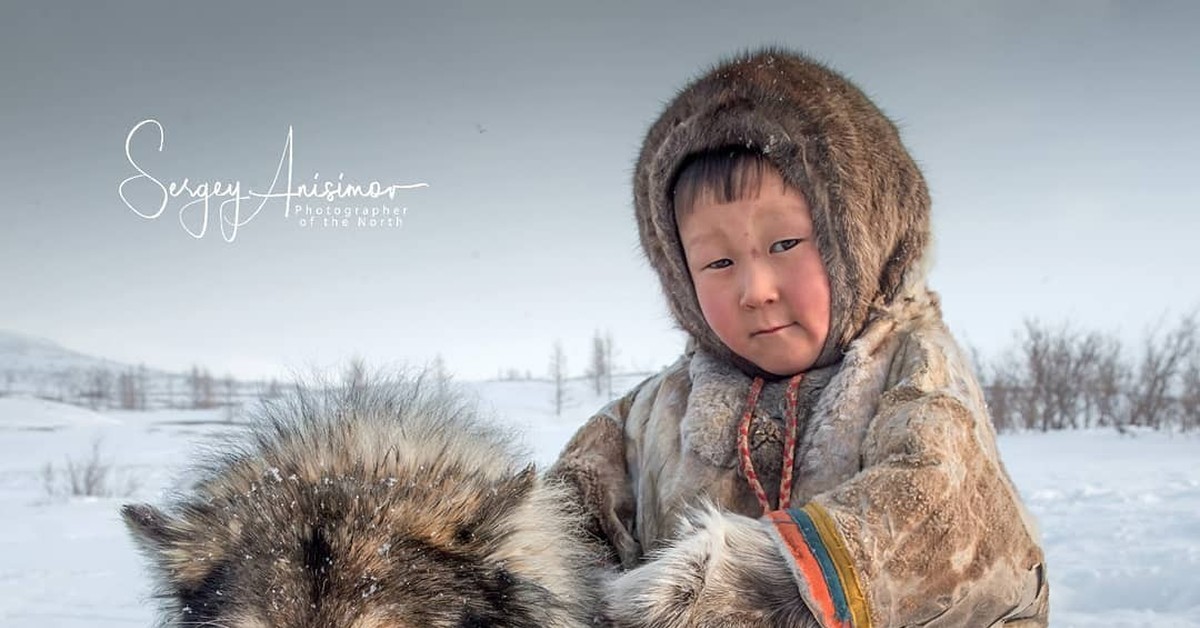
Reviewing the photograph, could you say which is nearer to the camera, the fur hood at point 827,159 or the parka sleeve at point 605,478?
the fur hood at point 827,159

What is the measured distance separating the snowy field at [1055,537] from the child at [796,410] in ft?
A: 1.92

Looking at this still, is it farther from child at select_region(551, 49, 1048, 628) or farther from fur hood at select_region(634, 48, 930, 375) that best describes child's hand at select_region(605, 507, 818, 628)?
fur hood at select_region(634, 48, 930, 375)

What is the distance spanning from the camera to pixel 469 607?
1.51 metres

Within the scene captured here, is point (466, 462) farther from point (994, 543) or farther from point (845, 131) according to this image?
point (845, 131)

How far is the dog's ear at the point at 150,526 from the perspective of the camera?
1.70m

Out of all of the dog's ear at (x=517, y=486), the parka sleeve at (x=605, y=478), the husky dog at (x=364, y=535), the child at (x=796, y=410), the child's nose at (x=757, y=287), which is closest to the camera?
the husky dog at (x=364, y=535)

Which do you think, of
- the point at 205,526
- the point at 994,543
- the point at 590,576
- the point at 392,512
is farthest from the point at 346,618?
the point at 994,543

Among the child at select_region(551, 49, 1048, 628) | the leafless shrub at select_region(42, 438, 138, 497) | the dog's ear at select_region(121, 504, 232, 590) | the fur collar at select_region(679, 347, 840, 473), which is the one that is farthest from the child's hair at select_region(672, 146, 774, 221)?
the leafless shrub at select_region(42, 438, 138, 497)

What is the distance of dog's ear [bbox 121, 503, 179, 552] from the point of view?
170 cm

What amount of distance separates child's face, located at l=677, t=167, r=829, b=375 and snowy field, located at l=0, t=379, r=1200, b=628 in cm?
82

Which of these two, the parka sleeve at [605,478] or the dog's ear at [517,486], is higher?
the dog's ear at [517,486]

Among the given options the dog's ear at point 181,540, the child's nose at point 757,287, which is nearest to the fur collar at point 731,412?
the child's nose at point 757,287

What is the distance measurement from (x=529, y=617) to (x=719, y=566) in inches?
17.0

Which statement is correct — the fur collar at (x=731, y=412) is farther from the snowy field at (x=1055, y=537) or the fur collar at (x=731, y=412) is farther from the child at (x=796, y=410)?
the snowy field at (x=1055, y=537)
